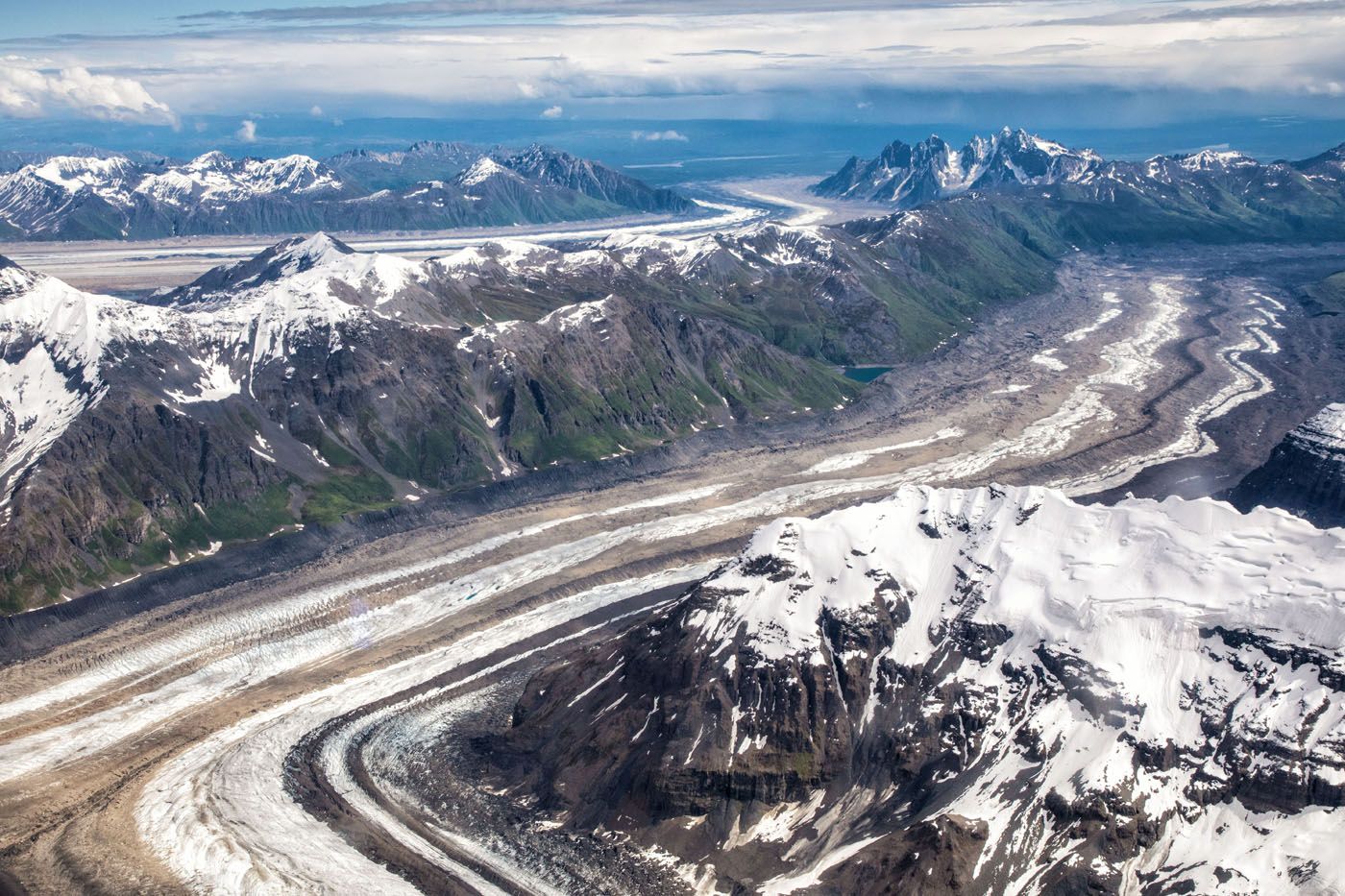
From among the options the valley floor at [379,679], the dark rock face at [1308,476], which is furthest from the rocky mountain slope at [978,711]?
the dark rock face at [1308,476]

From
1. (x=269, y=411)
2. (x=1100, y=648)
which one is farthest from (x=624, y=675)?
(x=269, y=411)

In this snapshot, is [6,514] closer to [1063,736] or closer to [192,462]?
[192,462]

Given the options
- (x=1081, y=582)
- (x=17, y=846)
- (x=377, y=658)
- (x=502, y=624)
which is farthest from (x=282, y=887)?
(x=1081, y=582)

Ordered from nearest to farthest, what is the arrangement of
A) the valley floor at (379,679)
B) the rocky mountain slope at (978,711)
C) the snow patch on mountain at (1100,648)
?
the rocky mountain slope at (978,711) < the snow patch on mountain at (1100,648) < the valley floor at (379,679)

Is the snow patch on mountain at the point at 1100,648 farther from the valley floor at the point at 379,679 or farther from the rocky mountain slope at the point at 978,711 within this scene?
the valley floor at the point at 379,679

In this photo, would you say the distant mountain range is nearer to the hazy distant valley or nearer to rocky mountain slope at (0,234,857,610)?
rocky mountain slope at (0,234,857,610)

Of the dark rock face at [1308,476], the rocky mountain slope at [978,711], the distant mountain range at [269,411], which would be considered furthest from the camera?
the distant mountain range at [269,411]

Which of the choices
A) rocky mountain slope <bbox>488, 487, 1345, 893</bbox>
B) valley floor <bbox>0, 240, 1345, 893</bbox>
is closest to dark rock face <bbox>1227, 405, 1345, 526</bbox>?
valley floor <bbox>0, 240, 1345, 893</bbox>
